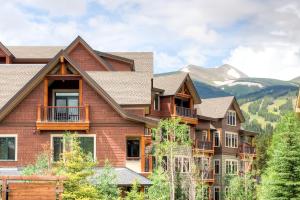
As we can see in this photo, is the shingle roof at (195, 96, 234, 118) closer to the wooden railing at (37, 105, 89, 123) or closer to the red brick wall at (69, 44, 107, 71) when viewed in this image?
the red brick wall at (69, 44, 107, 71)

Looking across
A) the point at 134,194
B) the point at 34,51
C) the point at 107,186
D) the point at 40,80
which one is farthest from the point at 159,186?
the point at 34,51

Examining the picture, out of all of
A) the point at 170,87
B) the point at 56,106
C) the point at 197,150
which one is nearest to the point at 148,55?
the point at 170,87

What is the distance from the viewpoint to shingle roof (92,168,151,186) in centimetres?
4047

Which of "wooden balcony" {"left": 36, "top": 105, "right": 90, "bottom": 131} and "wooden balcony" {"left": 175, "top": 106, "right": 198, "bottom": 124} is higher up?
"wooden balcony" {"left": 175, "top": 106, "right": 198, "bottom": 124}

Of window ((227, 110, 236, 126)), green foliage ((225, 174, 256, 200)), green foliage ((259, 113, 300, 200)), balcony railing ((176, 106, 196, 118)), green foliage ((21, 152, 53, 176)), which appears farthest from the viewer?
window ((227, 110, 236, 126))

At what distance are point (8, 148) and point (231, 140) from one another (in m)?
36.5

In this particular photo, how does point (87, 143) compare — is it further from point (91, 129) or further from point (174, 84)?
point (174, 84)

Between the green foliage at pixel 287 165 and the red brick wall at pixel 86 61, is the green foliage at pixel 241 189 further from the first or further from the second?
the green foliage at pixel 287 165

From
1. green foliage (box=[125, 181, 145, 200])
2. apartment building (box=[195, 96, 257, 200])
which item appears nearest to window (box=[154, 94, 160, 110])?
apartment building (box=[195, 96, 257, 200])

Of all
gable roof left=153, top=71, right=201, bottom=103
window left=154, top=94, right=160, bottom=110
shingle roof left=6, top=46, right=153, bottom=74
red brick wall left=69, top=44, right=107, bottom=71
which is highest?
shingle roof left=6, top=46, right=153, bottom=74

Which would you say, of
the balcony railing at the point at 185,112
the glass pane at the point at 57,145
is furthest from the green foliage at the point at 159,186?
the balcony railing at the point at 185,112

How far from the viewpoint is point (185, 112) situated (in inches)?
2379

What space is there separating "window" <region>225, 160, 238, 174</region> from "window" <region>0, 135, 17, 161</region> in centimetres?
3453

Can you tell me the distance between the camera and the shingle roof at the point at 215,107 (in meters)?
72.2
